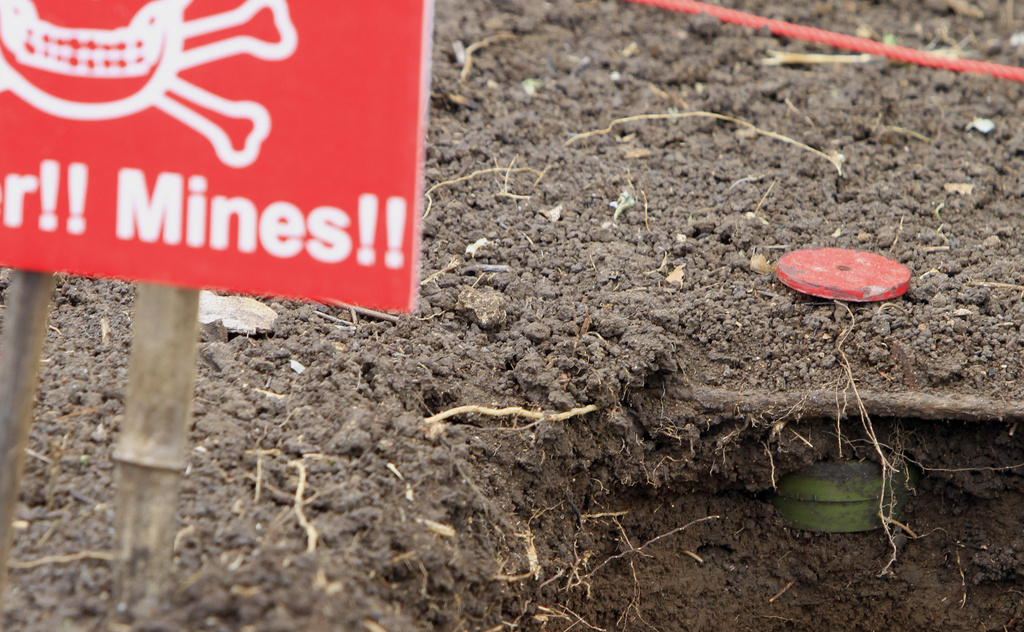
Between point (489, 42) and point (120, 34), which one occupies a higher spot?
point (120, 34)

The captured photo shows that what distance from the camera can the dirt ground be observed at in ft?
5.61

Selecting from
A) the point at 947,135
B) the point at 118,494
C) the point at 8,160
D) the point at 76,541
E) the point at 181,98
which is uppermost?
the point at 181,98

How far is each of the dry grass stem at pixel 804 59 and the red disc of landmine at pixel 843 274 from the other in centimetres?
148

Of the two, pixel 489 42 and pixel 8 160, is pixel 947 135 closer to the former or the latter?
pixel 489 42

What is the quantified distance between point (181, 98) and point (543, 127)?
2.35 metres

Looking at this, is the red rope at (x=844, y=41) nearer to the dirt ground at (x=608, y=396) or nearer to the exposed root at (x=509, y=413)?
the dirt ground at (x=608, y=396)

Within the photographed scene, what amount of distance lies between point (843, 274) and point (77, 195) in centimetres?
215

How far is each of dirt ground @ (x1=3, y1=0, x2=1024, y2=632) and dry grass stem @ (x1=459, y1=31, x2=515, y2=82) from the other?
29 mm

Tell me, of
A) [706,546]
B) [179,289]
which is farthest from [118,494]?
[706,546]

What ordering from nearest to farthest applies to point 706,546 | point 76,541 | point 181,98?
point 181,98 → point 76,541 → point 706,546

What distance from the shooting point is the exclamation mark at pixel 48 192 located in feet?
4.06

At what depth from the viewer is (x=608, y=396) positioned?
2.38 metres

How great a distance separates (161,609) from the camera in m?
1.40

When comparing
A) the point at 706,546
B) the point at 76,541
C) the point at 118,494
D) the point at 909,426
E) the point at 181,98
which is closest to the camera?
the point at 181,98
